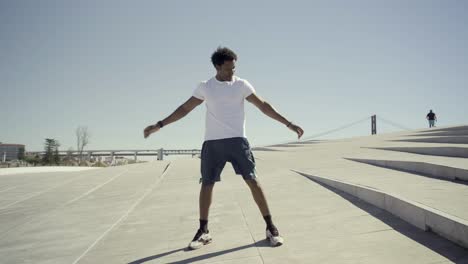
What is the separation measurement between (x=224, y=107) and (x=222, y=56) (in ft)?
1.63

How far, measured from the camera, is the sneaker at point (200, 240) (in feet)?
9.43

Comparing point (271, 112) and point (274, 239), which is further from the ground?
point (271, 112)

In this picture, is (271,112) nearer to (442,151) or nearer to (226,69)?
(226,69)

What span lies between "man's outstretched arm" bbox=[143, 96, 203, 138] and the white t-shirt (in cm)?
13

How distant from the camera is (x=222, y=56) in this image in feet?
9.98

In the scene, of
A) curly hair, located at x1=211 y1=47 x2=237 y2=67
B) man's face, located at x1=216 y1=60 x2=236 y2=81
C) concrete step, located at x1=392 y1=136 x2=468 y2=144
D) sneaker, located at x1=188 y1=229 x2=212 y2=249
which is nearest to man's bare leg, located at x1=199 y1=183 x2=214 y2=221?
sneaker, located at x1=188 y1=229 x2=212 y2=249

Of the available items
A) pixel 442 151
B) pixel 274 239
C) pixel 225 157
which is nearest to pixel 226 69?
pixel 225 157

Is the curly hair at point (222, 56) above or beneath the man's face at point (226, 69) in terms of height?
above

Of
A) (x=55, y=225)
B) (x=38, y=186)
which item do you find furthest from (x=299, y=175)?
(x=38, y=186)

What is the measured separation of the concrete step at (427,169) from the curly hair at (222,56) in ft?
11.0

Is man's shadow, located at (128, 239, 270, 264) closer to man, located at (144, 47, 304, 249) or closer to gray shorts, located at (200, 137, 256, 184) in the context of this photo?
man, located at (144, 47, 304, 249)

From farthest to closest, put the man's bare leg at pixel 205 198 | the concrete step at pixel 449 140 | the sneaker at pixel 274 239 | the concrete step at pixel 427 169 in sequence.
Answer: the concrete step at pixel 449 140, the concrete step at pixel 427 169, the man's bare leg at pixel 205 198, the sneaker at pixel 274 239

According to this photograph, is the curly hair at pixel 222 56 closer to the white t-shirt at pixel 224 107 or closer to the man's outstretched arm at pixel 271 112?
the white t-shirt at pixel 224 107

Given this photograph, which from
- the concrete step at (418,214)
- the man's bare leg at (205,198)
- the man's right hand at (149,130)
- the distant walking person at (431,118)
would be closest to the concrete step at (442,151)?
the concrete step at (418,214)
